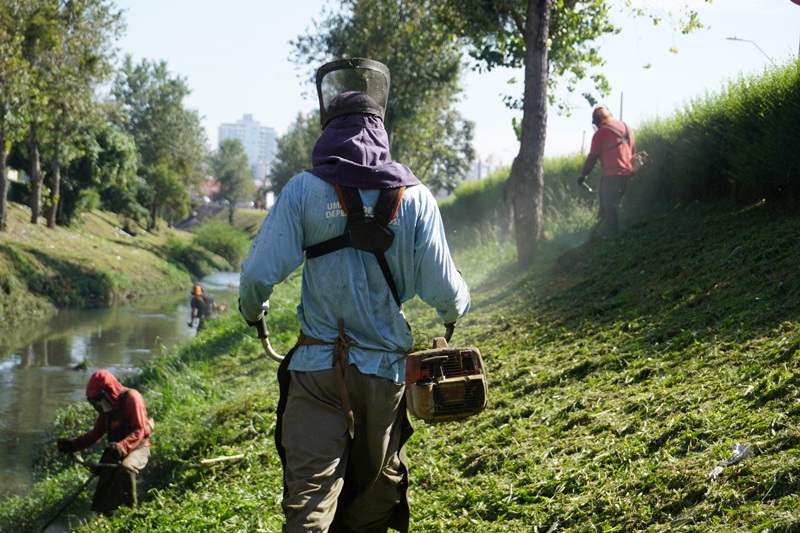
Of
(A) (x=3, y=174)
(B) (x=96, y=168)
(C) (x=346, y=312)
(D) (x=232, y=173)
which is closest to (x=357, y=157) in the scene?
(C) (x=346, y=312)

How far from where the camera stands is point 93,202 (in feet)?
142

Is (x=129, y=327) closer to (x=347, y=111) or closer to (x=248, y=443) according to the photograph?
(x=248, y=443)

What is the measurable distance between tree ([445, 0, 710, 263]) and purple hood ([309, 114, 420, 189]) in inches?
384

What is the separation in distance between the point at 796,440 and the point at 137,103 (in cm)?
5863

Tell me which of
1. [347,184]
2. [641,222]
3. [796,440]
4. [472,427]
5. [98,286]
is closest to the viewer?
[347,184]

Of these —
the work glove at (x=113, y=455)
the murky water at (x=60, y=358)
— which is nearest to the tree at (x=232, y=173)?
the murky water at (x=60, y=358)

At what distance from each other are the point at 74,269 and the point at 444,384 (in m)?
29.3

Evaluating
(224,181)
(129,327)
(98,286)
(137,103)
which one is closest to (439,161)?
(137,103)

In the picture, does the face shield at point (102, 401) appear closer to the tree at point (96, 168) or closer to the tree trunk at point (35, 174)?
the tree trunk at point (35, 174)

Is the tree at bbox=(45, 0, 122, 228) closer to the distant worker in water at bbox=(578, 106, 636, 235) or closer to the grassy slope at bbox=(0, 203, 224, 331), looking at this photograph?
the grassy slope at bbox=(0, 203, 224, 331)

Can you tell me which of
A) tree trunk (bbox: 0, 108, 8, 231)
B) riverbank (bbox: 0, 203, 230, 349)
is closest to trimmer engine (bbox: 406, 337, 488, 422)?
riverbank (bbox: 0, 203, 230, 349)

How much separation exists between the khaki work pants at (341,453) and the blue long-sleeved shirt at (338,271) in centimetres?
9

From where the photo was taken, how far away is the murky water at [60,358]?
40.3 feet

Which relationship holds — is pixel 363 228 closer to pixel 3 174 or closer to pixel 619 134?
pixel 619 134
